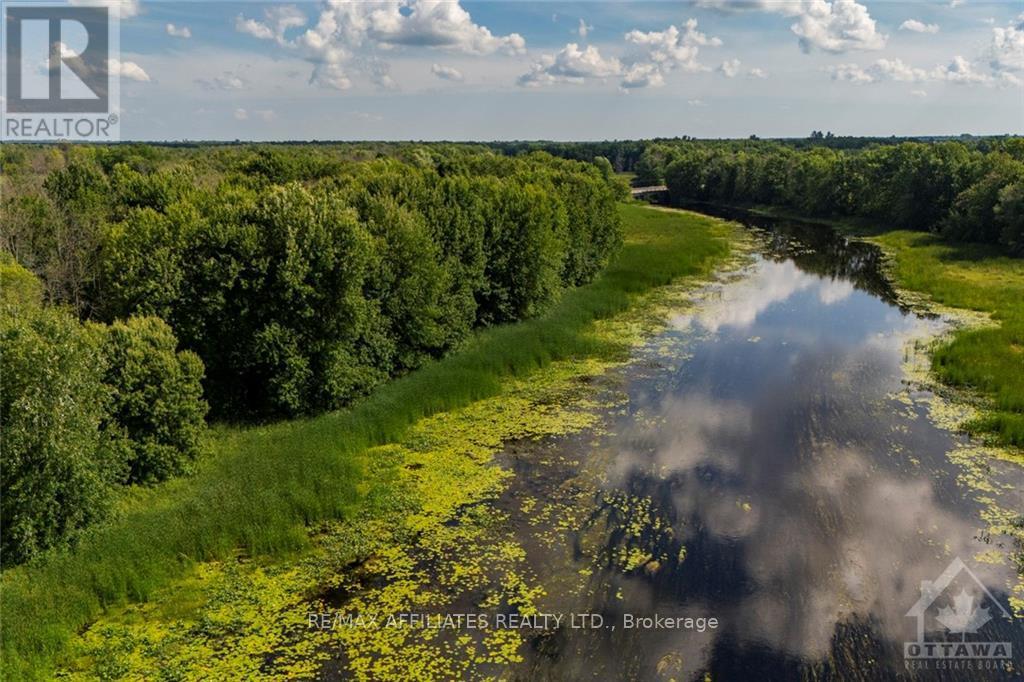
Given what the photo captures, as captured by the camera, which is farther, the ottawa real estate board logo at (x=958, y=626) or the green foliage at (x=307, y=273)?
the green foliage at (x=307, y=273)

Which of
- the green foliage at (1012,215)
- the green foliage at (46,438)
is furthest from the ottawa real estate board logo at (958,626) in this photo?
the green foliage at (1012,215)

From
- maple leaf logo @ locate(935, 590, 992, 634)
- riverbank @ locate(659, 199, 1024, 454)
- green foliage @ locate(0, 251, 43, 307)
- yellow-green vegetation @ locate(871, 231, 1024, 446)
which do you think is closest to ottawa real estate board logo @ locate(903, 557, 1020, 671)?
maple leaf logo @ locate(935, 590, 992, 634)

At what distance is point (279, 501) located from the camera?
19203 mm

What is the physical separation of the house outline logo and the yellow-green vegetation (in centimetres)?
931

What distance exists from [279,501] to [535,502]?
7.60 meters

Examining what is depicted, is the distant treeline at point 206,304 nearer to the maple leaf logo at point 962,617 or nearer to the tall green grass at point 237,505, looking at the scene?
the tall green grass at point 237,505

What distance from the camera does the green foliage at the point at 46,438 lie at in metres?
15.4

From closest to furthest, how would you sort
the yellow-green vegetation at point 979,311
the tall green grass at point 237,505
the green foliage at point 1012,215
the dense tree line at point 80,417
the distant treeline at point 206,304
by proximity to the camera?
the tall green grass at point 237,505, the dense tree line at point 80,417, the distant treeline at point 206,304, the yellow-green vegetation at point 979,311, the green foliage at point 1012,215

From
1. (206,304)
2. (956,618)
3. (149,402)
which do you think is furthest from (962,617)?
(206,304)

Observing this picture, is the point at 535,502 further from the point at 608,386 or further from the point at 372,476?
the point at 608,386

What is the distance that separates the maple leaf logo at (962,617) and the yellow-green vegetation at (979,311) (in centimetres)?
1010

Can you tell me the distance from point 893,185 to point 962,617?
73.8 metres

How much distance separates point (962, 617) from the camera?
49.0 ft

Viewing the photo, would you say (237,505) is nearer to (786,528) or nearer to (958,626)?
(786,528)
